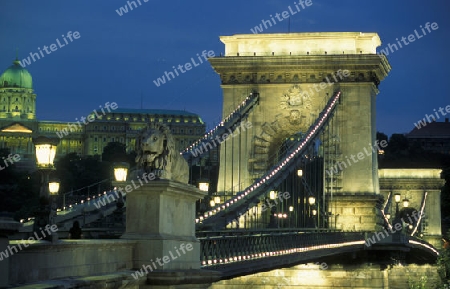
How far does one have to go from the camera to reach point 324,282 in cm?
5425

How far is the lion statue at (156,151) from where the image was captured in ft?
61.8

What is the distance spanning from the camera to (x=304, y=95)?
185ft

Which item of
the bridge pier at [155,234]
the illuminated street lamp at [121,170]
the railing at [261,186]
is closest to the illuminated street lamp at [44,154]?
the bridge pier at [155,234]

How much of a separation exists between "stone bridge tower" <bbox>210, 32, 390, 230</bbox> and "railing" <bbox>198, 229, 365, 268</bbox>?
1209 cm

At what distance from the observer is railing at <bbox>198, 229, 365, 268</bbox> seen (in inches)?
1003

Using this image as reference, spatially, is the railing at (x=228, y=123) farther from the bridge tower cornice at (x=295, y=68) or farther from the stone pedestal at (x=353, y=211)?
the stone pedestal at (x=353, y=211)

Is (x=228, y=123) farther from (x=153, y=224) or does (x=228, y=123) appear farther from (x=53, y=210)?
(x=153, y=224)

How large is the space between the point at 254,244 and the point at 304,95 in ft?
87.5

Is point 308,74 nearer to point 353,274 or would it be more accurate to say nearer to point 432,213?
point 353,274

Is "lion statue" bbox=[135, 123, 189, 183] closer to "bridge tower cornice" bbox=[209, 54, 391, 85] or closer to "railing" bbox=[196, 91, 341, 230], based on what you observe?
"railing" bbox=[196, 91, 341, 230]

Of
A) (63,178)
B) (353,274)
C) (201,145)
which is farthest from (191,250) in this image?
(63,178)

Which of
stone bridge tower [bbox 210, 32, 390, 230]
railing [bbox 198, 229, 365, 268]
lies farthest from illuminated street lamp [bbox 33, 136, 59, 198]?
stone bridge tower [bbox 210, 32, 390, 230]

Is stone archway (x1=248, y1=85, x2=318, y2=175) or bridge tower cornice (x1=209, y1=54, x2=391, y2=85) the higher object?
bridge tower cornice (x1=209, y1=54, x2=391, y2=85)

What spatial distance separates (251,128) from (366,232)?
8.70 metres
